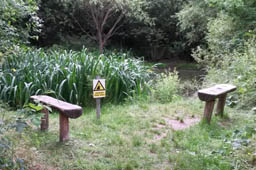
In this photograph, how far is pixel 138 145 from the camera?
3.23 metres

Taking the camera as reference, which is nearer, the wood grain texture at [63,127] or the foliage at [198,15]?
the wood grain texture at [63,127]

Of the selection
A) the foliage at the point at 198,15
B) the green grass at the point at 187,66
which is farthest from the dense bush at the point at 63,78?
the green grass at the point at 187,66

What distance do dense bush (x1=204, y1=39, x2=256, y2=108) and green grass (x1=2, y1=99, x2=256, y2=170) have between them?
495 millimetres

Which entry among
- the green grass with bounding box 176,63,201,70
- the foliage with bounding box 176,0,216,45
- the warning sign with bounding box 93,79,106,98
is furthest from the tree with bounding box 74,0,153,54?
the warning sign with bounding box 93,79,106,98

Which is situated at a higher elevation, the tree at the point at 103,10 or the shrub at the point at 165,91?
the tree at the point at 103,10

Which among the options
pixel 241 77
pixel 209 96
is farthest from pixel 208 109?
pixel 241 77

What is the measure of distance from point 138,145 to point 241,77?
313cm

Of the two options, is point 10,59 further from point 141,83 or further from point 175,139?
point 175,139

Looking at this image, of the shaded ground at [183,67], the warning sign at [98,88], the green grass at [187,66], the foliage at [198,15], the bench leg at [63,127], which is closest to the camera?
the bench leg at [63,127]

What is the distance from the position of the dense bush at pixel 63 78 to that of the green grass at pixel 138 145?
99 cm

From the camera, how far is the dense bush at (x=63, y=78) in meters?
4.91

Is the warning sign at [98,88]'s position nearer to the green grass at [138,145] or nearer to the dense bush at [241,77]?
the green grass at [138,145]

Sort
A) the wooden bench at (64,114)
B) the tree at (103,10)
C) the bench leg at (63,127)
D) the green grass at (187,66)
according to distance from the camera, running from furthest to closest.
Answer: the green grass at (187,66) → the tree at (103,10) → the bench leg at (63,127) → the wooden bench at (64,114)

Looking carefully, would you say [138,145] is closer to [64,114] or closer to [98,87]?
[64,114]
